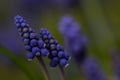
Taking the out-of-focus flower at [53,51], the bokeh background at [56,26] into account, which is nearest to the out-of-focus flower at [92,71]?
the bokeh background at [56,26]

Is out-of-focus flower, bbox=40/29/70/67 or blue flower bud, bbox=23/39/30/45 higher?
blue flower bud, bbox=23/39/30/45

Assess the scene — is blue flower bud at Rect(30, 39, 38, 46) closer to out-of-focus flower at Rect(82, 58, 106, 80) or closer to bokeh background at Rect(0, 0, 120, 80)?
bokeh background at Rect(0, 0, 120, 80)

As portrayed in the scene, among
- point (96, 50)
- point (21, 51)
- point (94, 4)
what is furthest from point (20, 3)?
point (96, 50)

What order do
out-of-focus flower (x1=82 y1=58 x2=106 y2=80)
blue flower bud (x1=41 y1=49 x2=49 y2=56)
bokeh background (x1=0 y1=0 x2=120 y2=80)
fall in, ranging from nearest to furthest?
blue flower bud (x1=41 y1=49 x2=49 y2=56), out-of-focus flower (x1=82 y1=58 x2=106 y2=80), bokeh background (x1=0 y1=0 x2=120 y2=80)

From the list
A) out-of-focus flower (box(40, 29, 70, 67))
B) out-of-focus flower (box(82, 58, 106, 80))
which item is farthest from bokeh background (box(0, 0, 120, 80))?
out-of-focus flower (box(40, 29, 70, 67))

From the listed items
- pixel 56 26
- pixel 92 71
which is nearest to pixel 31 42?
pixel 92 71

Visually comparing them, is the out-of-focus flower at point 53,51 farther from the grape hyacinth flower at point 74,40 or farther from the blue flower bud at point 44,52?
the grape hyacinth flower at point 74,40

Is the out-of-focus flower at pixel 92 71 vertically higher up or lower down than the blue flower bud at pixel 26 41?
lower down
